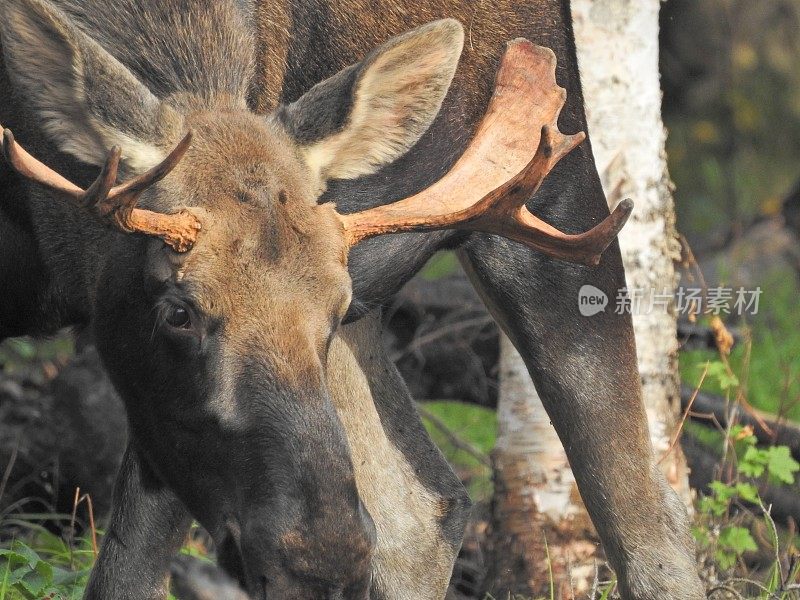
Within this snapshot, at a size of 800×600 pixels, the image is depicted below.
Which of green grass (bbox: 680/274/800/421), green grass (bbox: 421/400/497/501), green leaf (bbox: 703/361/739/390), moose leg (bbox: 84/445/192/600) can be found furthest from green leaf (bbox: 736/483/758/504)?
moose leg (bbox: 84/445/192/600)

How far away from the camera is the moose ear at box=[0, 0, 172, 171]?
309 centimetres

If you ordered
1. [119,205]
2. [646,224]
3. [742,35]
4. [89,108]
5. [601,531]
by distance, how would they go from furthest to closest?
[742,35] → [646,224] → [601,531] → [89,108] → [119,205]

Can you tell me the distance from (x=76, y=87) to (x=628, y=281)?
2.26m

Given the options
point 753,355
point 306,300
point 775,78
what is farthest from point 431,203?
point 775,78

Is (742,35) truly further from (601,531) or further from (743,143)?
(601,531)

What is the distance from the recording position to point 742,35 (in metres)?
10.3

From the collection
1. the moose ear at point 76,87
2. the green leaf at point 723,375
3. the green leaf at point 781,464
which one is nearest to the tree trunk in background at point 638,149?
the green leaf at point 723,375

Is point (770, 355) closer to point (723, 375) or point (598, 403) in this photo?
point (723, 375)

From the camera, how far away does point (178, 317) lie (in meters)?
3.04

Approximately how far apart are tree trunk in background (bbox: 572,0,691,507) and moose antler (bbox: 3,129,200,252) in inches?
83.2

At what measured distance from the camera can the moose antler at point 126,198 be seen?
9.27 feet

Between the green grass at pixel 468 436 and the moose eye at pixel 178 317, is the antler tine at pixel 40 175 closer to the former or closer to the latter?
the moose eye at pixel 178 317

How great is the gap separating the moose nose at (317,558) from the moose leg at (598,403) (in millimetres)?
1262

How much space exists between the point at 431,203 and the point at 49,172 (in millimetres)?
903
